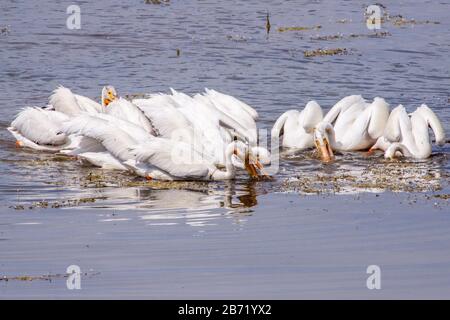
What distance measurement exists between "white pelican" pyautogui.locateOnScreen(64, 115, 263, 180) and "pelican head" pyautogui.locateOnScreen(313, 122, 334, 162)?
1.27m

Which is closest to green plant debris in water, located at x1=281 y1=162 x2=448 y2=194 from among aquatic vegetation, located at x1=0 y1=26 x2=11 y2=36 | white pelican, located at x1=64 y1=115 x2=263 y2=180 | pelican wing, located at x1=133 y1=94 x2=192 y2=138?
white pelican, located at x1=64 y1=115 x2=263 y2=180

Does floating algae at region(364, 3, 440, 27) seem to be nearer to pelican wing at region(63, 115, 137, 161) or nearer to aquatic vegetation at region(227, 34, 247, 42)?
aquatic vegetation at region(227, 34, 247, 42)

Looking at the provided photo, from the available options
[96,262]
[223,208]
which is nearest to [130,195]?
[223,208]

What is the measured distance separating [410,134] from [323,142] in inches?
40.6

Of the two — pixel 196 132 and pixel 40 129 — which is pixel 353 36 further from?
pixel 40 129

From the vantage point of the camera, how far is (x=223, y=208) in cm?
1007

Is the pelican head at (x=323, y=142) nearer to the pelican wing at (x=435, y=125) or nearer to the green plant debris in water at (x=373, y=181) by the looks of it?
the green plant debris in water at (x=373, y=181)

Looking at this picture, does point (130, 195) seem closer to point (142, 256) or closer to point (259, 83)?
point (142, 256)

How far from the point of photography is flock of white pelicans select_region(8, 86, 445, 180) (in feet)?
36.9

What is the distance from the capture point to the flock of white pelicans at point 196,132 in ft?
36.9

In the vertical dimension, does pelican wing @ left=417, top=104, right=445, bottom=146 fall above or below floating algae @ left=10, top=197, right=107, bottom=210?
above

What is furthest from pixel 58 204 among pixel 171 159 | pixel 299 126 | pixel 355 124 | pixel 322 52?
pixel 322 52

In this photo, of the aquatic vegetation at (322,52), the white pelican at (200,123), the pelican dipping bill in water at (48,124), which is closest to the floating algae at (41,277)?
the white pelican at (200,123)

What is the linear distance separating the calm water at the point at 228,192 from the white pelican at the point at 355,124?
24cm
